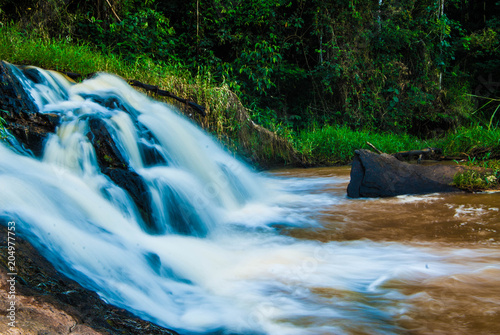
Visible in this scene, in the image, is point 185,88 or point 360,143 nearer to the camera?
point 185,88

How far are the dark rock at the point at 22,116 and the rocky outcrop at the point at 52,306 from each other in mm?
1713

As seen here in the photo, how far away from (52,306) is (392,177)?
12.7 ft

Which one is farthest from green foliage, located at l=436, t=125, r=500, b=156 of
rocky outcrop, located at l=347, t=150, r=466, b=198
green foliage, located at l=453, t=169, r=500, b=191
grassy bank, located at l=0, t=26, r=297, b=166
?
grassy bank, located at l=0, t=26, r=297, b=166

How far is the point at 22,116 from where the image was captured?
351 cm

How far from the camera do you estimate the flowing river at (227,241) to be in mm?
1932

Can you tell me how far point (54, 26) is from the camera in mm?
7828

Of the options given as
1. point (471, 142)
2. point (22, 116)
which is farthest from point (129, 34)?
point (471, 142)

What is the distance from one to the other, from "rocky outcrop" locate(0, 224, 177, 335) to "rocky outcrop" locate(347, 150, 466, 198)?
327 centimetres

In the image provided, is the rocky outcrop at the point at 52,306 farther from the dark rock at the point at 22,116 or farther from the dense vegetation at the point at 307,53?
the dense vegetation at the point at 307,53

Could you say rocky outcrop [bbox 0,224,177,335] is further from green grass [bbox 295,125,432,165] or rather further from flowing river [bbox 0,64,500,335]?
green grass [bbox 295,125,432,165]

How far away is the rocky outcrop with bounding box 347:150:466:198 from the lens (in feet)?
14.4

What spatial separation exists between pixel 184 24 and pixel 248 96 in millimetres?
2343

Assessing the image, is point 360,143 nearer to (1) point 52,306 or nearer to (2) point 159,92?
(2) point 159,92

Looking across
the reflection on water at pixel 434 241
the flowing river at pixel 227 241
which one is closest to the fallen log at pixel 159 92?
the flowing river at pixel 227 241
